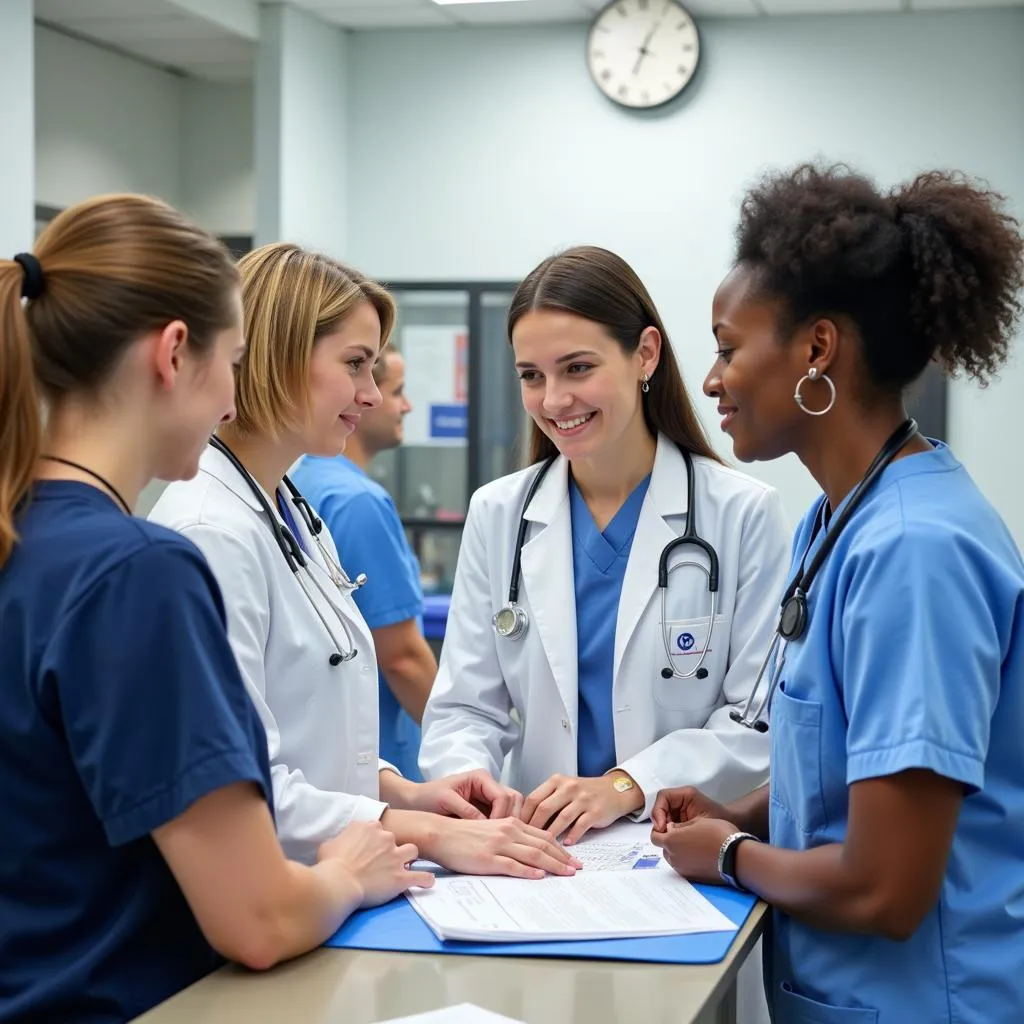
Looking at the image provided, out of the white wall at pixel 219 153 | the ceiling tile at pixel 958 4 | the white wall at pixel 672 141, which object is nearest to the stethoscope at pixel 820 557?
the white wall at pixel 672 141

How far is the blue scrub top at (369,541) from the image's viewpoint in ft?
8.16

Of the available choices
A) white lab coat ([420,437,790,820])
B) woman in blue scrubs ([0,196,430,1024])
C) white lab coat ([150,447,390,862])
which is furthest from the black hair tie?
white lab coat ([420,437,790,820])

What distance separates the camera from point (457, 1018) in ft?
3.43

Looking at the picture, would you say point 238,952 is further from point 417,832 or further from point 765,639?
point 765,639

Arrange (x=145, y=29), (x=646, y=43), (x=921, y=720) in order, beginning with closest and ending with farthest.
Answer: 1. (x=921, y=720)
2. (x=145, y=29)
3. (x=646, y=43)

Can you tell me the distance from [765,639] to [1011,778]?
58cm

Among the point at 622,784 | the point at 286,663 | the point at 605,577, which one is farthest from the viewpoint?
the point at 605,577

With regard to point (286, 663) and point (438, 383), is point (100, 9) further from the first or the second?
point (286, 663)

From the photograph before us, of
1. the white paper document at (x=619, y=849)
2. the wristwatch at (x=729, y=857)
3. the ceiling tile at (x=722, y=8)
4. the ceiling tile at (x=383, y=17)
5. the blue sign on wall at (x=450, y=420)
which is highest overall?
the ceiling tile at (x=722, y=8)

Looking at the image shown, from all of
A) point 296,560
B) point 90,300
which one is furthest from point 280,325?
point 90,300

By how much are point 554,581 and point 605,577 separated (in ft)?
0.26

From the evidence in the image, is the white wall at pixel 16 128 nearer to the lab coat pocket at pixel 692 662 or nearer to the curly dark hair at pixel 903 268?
the lab coat pocket at pixel 692 662

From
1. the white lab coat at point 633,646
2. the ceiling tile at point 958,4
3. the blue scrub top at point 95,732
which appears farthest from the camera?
the ceiling tile at point 958,4

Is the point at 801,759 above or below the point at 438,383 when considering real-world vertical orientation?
below
